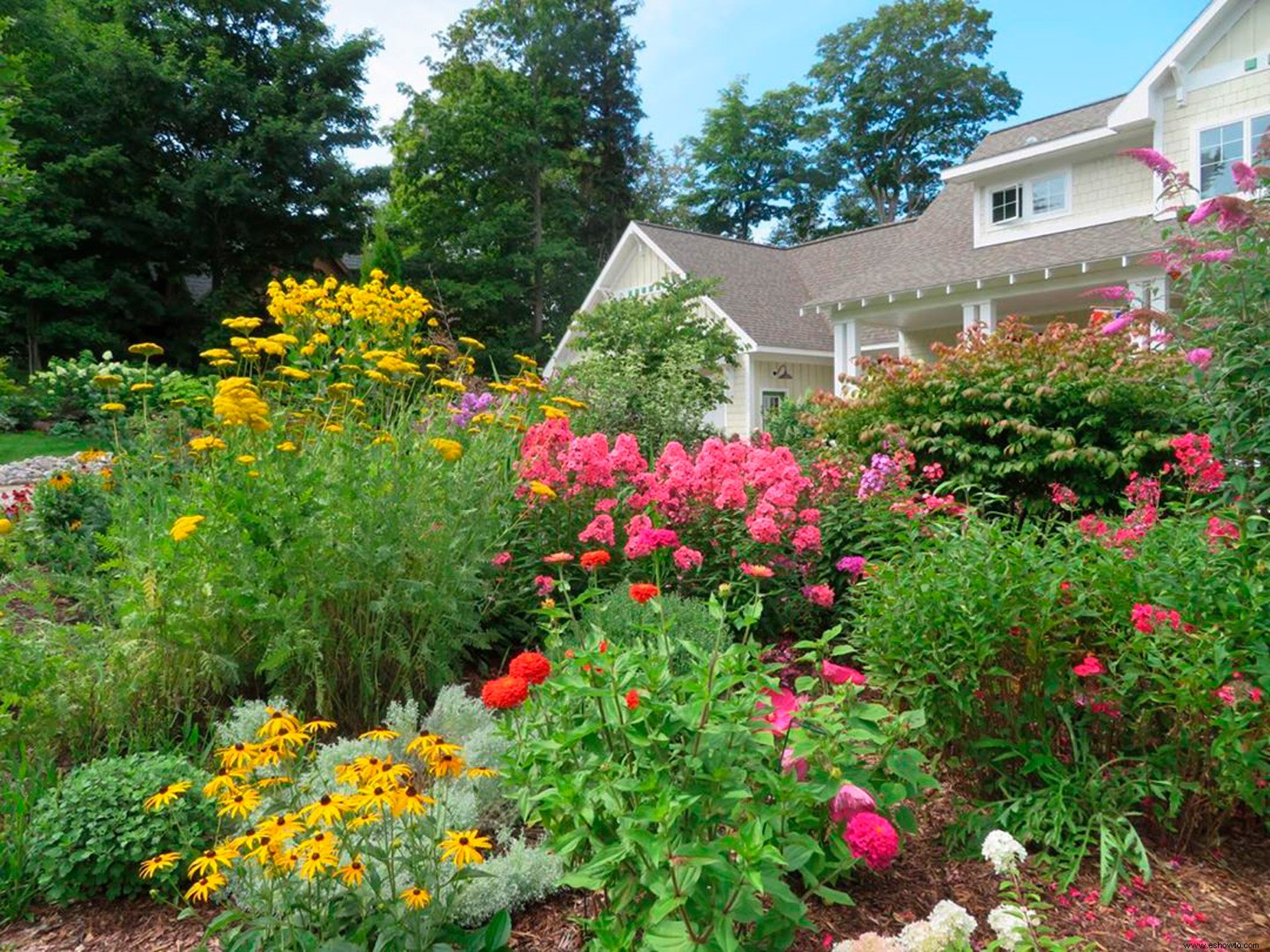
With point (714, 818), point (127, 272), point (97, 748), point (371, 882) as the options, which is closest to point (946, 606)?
point (714, 818)

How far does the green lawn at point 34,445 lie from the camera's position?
9.52 m

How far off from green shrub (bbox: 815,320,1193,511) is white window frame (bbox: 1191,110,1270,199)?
618cm

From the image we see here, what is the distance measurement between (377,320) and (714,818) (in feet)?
14.1

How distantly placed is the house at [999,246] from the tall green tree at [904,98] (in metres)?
13.5

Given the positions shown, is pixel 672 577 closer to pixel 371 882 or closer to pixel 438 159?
pixel 371 882

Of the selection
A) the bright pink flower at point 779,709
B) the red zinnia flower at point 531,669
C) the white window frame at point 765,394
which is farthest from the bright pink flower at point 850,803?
the white window frame at point 765,394

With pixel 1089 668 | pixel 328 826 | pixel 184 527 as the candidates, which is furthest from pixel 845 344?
pixel 328 826

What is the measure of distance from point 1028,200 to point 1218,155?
107 inches

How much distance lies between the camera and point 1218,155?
1082 centimetres

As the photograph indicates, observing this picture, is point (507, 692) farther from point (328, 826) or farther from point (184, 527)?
point (184, 527)

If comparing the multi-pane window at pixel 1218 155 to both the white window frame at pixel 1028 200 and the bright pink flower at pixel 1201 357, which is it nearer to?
the white window frame at pixel 1028 200

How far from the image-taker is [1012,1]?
4695 mm

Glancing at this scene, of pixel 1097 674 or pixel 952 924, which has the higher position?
pixel 1097 674

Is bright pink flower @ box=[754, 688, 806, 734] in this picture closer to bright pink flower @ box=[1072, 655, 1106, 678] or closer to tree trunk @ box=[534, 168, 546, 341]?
bright pink flower @ box=[1072, 655, 1106, 678]
